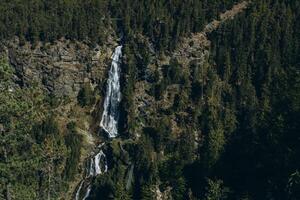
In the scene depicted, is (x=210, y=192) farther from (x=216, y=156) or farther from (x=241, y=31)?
(x=241, y=31)

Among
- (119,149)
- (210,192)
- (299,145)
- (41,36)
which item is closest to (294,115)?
(299,145)

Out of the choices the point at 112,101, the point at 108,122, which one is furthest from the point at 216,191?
the point at 112,101

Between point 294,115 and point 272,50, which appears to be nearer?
point 294,115

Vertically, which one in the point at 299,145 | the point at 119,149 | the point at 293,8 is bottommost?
the point at 119,149

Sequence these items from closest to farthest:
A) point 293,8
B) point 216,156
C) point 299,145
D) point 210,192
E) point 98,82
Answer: point 299,145 < point 210,192 < point 216,156 < point 98,82 < point 293,8

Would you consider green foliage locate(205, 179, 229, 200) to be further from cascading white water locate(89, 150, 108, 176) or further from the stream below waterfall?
cascading white water locate(89, 150, 108, 176)

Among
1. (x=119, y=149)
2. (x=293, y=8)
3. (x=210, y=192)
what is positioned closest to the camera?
(x=210, y=192)

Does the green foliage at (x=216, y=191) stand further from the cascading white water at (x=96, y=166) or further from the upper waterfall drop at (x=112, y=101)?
the upper waterfall drop at (x=112, y=101)

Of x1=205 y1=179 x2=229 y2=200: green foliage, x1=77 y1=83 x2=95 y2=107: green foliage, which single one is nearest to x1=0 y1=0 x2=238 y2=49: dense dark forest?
x1=77 y1=83 x2=95 y2=107: green foliage
